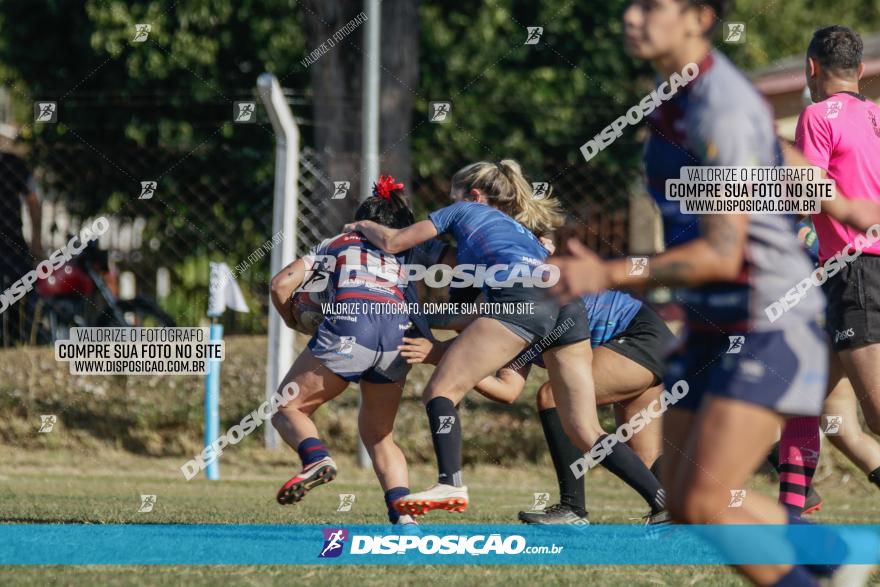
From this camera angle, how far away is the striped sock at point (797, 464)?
585 centimetres

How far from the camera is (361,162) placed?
1083 centimetres

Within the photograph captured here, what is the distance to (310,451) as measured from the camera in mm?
6062

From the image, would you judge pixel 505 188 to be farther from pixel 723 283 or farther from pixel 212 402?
pixel 212 402

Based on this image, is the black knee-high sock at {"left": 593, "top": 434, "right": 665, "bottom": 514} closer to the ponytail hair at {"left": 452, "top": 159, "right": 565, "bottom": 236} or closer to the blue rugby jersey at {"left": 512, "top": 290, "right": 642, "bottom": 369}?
the blue rugby jersey at {"left": 512, "top": 290, "right": 642, "bottom": 369}

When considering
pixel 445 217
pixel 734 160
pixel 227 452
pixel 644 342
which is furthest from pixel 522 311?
pixel 227 452

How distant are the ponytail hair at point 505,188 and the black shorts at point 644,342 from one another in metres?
0.75

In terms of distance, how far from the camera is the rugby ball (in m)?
6.52

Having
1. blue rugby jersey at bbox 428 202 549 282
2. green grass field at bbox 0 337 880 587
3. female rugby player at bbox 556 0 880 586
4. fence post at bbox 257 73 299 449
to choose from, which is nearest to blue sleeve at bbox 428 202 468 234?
blue rugby jersey at bbox 428 202 549 282

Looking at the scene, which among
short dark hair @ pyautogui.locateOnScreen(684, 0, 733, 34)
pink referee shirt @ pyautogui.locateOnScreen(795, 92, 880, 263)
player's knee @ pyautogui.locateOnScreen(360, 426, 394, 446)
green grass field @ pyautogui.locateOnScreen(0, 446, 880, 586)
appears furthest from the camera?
player's knee @ pyautogui.locateOnScreen(360, 426, 394, 446)

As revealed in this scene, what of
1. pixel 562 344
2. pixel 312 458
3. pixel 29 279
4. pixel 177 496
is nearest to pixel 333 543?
pixel 312 458

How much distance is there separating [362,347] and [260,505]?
6.46ft

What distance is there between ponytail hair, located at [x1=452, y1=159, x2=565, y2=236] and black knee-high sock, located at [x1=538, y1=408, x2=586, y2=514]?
3.45ft

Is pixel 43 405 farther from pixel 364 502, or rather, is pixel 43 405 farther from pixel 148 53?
pixel 148 53

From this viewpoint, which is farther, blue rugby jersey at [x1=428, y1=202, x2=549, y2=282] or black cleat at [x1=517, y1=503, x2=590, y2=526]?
black cleat at [x1=517, y1=503, x2=590, y2=526]
